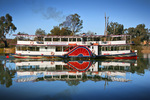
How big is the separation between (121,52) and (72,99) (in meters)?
22.9

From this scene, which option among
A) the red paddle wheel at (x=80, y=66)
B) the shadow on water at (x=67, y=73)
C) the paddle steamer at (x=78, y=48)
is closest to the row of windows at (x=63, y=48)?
the paddle steamer at (x=78, y=48)

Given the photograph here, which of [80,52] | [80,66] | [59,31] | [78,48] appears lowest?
[80,66]

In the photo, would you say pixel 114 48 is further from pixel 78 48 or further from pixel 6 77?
pixel 6 77

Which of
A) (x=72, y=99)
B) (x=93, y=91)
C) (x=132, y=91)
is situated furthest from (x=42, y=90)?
(x=132, y=91)

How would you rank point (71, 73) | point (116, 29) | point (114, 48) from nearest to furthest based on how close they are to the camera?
point (71, 73) < point (114, 48) < point (116, 29)

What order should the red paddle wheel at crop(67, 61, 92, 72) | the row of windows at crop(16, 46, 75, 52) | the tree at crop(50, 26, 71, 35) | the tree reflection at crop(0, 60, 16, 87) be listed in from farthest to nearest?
the tree at crop(50, 26, 71, 35)
the row of windows at crop(16, 46, 75, 52)
the red paddle wheel at crop(67, 61, 92, 72)
the tree reflection at crop(0, 60, 16, 87)

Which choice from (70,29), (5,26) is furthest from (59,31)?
(5,26)

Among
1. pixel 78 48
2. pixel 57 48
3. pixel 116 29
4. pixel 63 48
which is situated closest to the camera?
pixel 78 48

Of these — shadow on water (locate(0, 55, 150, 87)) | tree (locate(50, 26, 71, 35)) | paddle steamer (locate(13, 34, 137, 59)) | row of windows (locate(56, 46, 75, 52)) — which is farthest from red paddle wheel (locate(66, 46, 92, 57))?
tree (locate(50, 26, 71, 35))

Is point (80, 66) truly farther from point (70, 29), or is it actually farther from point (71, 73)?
point (70, 29)

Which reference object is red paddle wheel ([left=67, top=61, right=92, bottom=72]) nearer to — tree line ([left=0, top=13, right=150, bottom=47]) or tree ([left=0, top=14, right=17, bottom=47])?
tree line ([left=0, top=13, right=150, bottom=47])

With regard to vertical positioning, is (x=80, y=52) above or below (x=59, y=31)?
below

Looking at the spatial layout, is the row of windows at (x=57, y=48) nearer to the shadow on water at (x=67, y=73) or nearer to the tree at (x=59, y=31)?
the shadow on water at (x=67, y=73)

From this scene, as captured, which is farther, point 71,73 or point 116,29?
point 116,29
